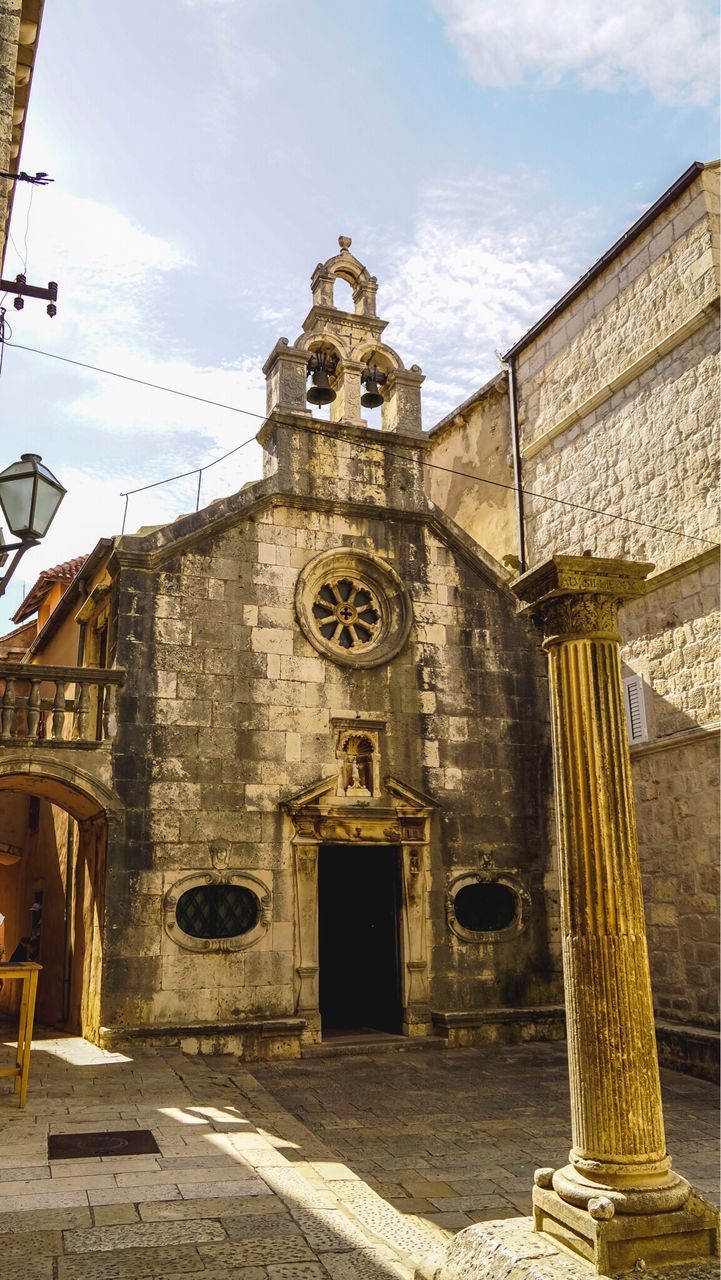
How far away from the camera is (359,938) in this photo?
538 inches

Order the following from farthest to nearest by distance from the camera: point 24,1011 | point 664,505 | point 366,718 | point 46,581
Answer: point 46,581, point 366,718, point 664,505, point 24,1011

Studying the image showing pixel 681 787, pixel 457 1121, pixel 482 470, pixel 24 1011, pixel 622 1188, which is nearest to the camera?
pixel 622 1188

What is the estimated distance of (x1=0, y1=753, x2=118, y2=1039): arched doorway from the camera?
11023mm

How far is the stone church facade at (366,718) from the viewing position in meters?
11.0

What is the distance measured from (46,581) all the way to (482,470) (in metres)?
8.73

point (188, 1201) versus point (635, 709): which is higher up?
point (635, 709)

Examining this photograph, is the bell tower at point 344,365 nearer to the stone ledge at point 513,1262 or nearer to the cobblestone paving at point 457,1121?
the cobblestone paving at point 457,1121

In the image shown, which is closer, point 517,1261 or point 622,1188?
point 517,1261

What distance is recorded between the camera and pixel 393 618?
1322 centimetres

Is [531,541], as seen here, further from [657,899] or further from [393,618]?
[657,899]

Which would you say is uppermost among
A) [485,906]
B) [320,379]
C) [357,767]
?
[320,379]

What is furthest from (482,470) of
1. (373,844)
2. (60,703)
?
(60,703)

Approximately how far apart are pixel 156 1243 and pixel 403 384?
457 inches

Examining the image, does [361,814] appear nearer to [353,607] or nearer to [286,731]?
[286,731]
